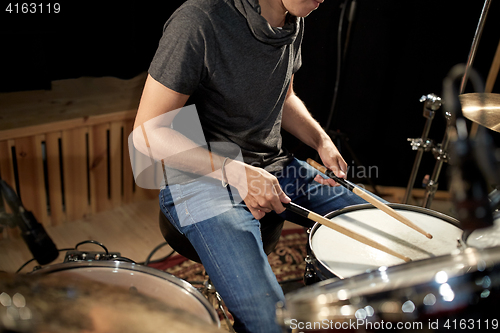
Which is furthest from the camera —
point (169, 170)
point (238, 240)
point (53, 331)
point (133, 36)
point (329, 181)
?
point (133, 36)

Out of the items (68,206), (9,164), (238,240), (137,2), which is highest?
(137,2)

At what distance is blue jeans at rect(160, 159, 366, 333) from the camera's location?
33.2 inches

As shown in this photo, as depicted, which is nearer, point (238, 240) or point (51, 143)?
point (238, 240)

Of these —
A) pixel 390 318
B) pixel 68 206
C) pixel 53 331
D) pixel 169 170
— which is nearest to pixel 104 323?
pixel 53 331

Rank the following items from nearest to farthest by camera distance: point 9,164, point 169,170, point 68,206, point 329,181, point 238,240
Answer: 1. point 238,240
2. point 169,170
3. point 329,181
4. point 9,164
5. point 68,206

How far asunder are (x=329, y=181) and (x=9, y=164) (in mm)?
1409

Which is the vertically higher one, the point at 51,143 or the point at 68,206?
the point at 51,143

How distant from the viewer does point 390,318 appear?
56 centimetres

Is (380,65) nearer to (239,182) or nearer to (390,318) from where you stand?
(239,182)

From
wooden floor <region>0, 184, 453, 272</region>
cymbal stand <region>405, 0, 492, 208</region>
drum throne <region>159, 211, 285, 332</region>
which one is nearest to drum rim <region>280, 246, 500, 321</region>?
drum throne <region>159, 211, 285, 332</region>

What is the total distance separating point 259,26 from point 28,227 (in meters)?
0.74

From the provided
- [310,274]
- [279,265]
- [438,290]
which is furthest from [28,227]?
[279,265]

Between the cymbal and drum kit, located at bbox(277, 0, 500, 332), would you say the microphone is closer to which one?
drum kit, located at bbox(277, 0, 500, 332)

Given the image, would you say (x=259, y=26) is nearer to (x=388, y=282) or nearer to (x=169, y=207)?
(x=169, y=207)
